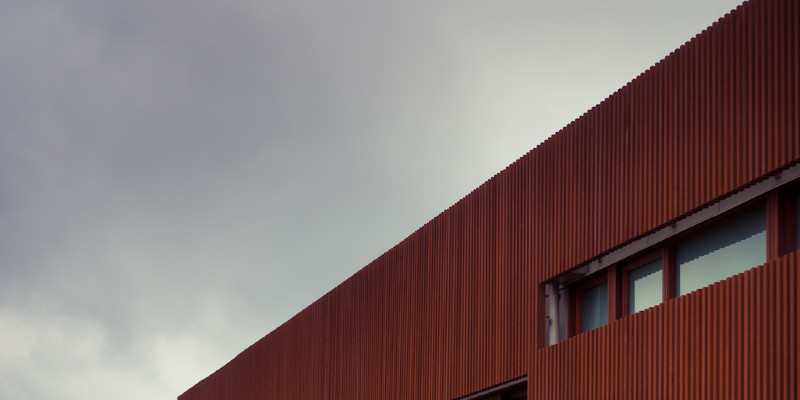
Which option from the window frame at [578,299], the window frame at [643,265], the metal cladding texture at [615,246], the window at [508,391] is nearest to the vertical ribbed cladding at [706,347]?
the metal cladding texture at [615,246]

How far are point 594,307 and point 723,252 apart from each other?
2776 millimetres

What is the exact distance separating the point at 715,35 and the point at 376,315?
32.4ft

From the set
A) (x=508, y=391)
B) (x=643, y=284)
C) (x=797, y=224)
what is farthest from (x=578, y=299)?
(x=797, y=224)

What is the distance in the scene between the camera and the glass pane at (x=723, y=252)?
38.7 ft

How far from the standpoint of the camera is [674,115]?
12.6m

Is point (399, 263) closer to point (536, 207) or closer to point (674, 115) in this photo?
point (536, 207)

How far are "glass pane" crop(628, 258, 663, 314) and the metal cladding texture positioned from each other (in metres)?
0.52

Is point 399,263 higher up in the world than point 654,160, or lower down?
higher up

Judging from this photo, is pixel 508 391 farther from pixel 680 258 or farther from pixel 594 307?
pixel 680 258

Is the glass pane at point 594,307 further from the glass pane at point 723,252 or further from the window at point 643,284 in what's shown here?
the glass pane at point 723,252

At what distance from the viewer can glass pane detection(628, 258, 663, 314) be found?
13477mm

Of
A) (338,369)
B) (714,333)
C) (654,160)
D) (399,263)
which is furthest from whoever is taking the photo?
A: (338,369)

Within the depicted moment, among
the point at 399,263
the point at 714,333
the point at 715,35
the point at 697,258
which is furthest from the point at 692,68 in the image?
the point at 399,263

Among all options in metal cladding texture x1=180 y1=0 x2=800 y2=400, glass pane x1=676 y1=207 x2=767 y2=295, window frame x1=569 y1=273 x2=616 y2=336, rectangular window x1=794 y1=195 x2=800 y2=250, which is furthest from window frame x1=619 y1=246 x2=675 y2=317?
rectangular window x1=794 y1=195 x2=800 y2=250
